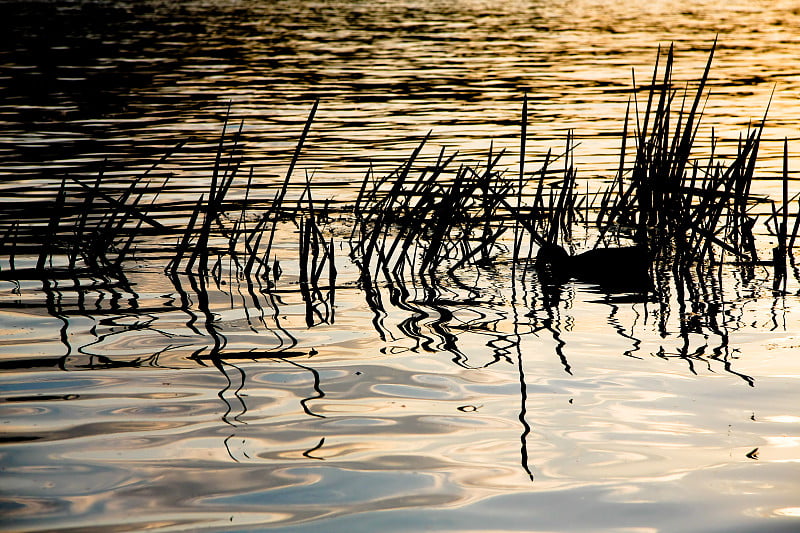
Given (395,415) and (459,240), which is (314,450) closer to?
(395,415)

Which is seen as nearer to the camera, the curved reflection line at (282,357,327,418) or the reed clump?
the curved reflection line at (282,357,327,418)

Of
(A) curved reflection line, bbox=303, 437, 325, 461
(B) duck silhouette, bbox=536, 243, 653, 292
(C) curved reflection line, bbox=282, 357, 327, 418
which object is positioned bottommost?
(B) duck silhouette, bbox=536, 243, 653, 292

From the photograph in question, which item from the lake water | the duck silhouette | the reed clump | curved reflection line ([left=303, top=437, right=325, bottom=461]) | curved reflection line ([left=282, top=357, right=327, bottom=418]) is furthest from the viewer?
the reed clump

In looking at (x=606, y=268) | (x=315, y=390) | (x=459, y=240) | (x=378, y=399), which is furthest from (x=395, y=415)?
(x=459, y=240)

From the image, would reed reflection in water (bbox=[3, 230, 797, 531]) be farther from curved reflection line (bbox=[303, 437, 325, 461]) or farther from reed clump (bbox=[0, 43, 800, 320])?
reed clump (bbox=[0, 43, 800, 320])

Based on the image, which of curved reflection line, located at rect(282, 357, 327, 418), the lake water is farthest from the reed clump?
curved reflection line, located at rect(282, 357, 327, 418)

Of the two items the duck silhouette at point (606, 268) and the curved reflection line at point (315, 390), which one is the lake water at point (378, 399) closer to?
the curved reflection line at point (315, 390)

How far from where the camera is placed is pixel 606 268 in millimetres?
6980

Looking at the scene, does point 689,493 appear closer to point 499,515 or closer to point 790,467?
point 790,467

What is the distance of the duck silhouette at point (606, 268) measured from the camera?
6.88 metres

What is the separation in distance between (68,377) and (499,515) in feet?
7.87

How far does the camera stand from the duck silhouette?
22.6 ft

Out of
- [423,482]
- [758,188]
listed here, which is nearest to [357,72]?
[758,188]

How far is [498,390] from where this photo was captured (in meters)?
4.74
